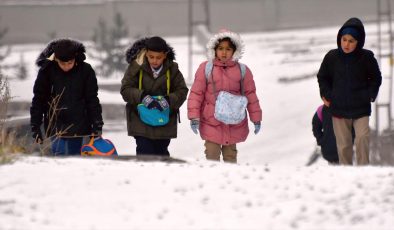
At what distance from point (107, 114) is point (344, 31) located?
593 inches

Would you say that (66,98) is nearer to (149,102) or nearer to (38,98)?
(38,98)

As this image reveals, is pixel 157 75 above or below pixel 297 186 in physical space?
above

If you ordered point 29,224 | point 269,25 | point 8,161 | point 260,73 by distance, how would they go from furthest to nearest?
point 269,25 → point 260,73 → point 8,161 → point 29,224

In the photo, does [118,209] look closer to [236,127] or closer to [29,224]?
[29,224]

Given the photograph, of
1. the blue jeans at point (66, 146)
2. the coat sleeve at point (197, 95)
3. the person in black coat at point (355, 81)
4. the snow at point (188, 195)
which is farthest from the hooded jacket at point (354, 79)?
the blue jeans at point (66, 146)

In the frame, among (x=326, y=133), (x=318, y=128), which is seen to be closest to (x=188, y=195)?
(x=326, y=133)

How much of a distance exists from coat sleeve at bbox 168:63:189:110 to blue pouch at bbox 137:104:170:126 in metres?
0.10

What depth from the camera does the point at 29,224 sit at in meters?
6.09

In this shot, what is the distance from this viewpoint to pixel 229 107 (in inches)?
360

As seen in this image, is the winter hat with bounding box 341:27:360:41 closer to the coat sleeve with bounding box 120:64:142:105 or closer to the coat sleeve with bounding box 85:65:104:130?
the coat sleeve with bounding box 120:64:142:105

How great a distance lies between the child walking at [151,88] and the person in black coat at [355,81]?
123 centimetres

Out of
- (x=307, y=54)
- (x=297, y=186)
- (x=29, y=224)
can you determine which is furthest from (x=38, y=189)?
(x=307, y=54)

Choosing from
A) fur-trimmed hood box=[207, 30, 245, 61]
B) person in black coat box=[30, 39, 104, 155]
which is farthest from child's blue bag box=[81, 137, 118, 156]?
fur-trimmed hood box=[207, 30, 245, 61]

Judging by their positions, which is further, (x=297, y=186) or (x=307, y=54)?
(x=307, y=54)
